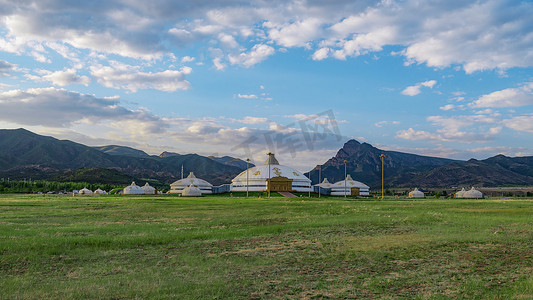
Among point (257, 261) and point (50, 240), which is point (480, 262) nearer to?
point (257, 261)

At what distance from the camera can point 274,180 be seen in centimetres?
10494

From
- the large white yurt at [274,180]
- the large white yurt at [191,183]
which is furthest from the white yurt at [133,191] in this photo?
the large white yurt at [274,180]

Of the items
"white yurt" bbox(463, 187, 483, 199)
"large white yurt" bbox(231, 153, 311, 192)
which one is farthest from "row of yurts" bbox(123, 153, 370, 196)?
"white yurt" bbox(463, 187, 483, 199)

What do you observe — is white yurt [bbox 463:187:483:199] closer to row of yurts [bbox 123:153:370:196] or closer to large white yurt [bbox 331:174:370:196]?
large white yurt [bbox 331:174:370:196]

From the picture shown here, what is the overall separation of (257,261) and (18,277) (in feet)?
25.7

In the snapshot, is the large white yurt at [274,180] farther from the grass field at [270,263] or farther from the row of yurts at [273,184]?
the grass field at [270,263]

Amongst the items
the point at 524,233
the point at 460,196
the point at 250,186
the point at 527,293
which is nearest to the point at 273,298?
the point at 527,293

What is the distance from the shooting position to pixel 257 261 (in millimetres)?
14039

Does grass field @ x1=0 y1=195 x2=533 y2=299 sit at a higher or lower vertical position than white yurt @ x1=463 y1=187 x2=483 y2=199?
higher

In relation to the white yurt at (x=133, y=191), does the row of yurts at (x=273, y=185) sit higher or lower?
higher

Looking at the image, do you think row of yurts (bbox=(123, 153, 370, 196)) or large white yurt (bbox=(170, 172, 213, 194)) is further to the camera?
large white yurt (bbox=(170, 172, 213, 194))

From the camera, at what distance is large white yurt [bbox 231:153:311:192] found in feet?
347

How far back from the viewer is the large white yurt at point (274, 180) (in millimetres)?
105688

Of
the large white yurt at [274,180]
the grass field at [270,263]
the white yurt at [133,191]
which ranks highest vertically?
the large white yurt at [274,180]
